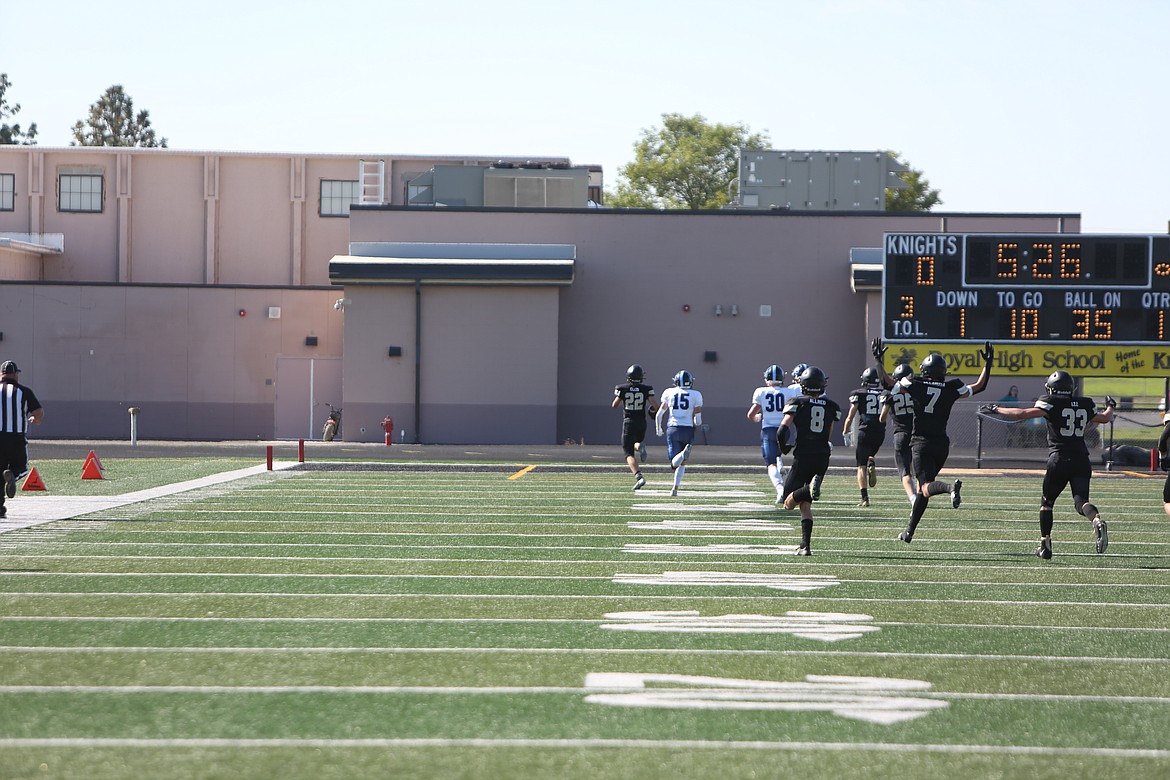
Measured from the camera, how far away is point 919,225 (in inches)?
1352

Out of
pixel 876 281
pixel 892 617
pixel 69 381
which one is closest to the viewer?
pixel 892 617

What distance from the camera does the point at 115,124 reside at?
87.1 metres

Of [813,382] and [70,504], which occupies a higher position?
[813,382]

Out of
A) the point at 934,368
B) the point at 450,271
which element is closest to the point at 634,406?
the point at 934,368

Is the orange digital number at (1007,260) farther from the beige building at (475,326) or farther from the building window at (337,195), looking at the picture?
the building window at (337,195)

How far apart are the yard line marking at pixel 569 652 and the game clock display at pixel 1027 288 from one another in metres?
18.2

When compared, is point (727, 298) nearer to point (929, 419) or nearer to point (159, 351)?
point (159, 351)

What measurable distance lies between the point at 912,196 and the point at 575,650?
5999 cm

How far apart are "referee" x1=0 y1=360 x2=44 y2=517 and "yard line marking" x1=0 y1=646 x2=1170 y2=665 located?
7012 millimetres

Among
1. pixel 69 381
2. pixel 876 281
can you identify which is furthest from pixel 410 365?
pixel 876 281

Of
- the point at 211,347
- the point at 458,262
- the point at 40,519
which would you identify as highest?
the point at 458,262

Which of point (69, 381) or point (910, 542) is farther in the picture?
point (69, 381)

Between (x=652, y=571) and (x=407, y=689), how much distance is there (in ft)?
15.4

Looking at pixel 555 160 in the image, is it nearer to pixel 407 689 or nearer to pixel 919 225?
pixel 919 225
